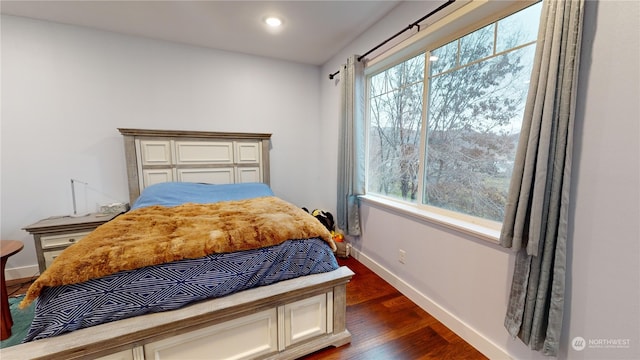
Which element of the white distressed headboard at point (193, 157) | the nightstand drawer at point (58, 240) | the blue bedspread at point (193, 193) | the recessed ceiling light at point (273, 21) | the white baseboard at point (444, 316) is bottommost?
the white baseboard at point (444, 316)

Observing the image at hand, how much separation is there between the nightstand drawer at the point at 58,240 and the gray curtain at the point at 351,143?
2.54m

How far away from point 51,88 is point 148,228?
2128 millimetres

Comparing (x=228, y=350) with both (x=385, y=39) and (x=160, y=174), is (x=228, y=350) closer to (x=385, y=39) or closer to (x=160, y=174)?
(x=160, y=174)

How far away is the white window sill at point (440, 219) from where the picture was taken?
1.51 metres

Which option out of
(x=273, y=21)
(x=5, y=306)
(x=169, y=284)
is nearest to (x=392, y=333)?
(x=169, y=284)

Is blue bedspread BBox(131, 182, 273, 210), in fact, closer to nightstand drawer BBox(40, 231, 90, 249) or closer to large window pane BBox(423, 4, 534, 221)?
nightstand drawer BBox(40, 231, 90, 249)

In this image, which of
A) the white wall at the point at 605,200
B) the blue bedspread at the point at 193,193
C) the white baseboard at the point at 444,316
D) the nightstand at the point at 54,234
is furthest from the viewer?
the blue bedspread at the point at 193,193

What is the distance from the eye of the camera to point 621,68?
1000 mm

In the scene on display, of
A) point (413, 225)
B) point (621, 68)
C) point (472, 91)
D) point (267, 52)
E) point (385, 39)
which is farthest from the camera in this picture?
point (267, 52)

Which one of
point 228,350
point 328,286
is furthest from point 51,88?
point 328,286

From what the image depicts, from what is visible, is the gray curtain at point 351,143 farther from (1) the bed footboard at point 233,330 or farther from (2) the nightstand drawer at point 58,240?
(2) the nightstand drawer at point 58,240

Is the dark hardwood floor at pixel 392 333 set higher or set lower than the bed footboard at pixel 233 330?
lower

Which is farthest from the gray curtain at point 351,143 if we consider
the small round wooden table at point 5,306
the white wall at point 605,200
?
the small round wooden table at point 5,306

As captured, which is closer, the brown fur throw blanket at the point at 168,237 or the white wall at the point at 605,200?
the white wall at the point at 605,200
